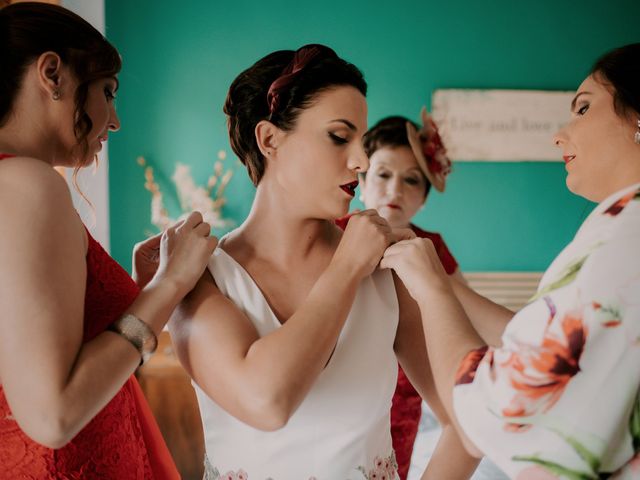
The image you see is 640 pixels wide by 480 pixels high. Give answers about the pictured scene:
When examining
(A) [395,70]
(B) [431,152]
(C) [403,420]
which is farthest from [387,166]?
(A) [395,70]

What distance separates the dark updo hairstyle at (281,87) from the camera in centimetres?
117

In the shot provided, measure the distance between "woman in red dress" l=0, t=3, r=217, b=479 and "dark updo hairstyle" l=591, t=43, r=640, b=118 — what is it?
72cm

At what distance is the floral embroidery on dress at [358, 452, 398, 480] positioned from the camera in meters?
1.11

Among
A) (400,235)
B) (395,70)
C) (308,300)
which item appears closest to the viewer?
(308,300)

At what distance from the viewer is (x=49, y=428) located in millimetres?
760

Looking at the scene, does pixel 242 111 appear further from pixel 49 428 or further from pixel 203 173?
pixel 203 173

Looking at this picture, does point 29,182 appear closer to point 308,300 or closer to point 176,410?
point 308,300

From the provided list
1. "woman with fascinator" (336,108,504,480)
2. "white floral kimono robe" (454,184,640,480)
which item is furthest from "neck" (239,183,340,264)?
"woman with fascinator" (336,108,504,480)

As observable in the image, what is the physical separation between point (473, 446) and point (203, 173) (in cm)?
363

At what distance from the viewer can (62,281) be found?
805 mm

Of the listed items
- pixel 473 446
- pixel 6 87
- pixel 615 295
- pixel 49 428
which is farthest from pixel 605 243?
pixel 6 87

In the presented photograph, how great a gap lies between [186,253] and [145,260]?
0.30 m

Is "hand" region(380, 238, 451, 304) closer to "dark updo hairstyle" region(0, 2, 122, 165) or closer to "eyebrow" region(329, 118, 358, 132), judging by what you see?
"eyebrow" region(329, 118, 358, 132)

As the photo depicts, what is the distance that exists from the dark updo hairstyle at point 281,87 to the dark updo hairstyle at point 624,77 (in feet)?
1.52
